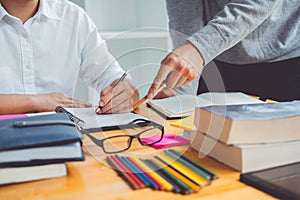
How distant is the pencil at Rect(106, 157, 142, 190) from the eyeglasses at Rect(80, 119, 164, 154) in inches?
2.2

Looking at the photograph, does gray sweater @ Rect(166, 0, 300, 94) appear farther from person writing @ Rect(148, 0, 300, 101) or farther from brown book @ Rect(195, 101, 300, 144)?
brown book @ Rect(195, 101, 300, 144)

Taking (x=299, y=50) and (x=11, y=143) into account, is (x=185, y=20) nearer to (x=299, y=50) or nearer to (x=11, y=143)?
(x=299, y=50)

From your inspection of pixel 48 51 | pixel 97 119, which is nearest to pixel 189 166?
pixel 97 119

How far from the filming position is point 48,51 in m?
1.51

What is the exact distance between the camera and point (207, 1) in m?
1.35

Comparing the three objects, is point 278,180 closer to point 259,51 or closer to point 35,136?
point 35,136

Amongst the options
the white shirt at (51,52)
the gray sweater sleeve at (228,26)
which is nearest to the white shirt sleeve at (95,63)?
the white shirt at (51,52)

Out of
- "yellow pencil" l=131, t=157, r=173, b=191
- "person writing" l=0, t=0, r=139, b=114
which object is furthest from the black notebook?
"person writing" l=0, t=0, r=139, b=114

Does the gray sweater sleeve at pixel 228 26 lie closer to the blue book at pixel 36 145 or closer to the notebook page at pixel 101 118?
the notebook page at pixel 101 118

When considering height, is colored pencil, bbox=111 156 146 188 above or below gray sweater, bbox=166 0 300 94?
below

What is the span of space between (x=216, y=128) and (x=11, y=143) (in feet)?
1.06

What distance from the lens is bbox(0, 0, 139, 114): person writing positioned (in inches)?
55.8

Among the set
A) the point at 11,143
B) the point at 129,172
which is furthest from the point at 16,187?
the point at 129,172

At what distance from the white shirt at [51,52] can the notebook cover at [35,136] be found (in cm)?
61
